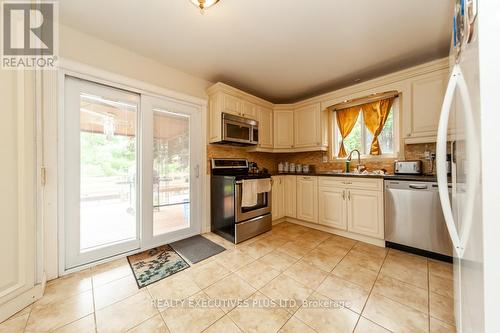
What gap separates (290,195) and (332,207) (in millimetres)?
743

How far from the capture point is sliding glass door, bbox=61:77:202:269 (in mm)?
1779

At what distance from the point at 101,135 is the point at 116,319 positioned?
174 cm

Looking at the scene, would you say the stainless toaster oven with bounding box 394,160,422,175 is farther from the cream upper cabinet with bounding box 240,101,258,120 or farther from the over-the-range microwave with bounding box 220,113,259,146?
the cream upper cabinet with bounding box 240,101,258,120

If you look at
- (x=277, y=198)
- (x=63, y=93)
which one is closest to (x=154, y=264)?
(x=63, y=93)

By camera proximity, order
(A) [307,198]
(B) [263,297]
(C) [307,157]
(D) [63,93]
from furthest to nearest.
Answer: (C) [307,157]
(A) [307,198]
(D) [63,93]
(B) [263,297]

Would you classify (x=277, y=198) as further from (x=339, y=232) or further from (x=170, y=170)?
(x=170, y=170)

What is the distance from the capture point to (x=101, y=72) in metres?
1.90

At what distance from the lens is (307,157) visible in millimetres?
3643

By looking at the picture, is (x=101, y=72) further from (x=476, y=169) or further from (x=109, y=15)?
(x=476, y=169)

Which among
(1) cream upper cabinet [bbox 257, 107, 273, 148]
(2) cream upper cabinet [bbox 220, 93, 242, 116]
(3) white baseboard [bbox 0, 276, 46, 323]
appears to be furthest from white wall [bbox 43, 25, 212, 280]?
(1) cream upper cabinet [bbox 257, 107, 273, 148]

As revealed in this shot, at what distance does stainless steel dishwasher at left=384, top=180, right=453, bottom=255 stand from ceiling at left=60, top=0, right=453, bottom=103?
160cm

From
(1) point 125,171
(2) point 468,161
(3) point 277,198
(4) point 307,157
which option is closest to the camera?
(2) point 468,161

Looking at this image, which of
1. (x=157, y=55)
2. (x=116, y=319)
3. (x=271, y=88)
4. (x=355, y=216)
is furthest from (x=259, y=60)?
(x=116, y=319)

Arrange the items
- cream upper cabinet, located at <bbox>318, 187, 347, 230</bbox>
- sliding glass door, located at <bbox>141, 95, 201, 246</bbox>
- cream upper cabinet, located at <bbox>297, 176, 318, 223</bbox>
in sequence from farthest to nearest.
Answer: cream upper cabinet, located at <bbox>297, 176, 318, 223</bbox> < cream upper cabinet, located at <bbox>318, 187, 347, 230</bbox> < sliding glass door, located at <bbox>141, 95, 201, 246</bbox>
